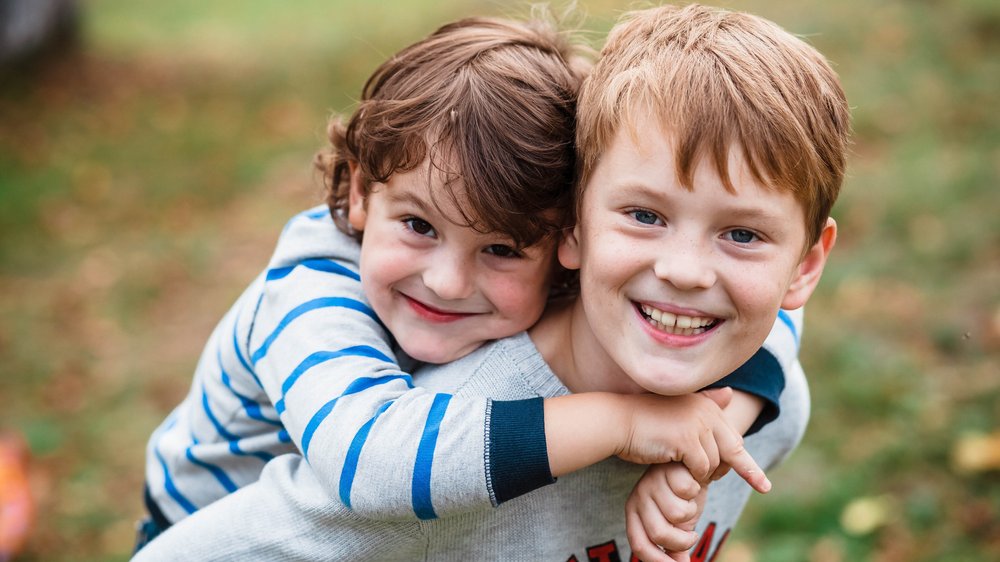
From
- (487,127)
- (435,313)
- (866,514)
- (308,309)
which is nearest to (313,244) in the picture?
(308,309)

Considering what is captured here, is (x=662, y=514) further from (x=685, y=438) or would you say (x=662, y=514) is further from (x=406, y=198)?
(x=406, y=198)

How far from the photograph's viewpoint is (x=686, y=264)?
1.67m

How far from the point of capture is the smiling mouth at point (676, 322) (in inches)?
68.2

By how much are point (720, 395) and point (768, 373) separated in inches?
9.8

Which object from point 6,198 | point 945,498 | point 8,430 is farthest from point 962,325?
point 6,198

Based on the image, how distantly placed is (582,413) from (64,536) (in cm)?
389

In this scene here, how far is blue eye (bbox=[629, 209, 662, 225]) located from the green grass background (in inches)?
28.8

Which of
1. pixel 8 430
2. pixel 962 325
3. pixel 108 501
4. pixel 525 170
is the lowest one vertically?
pixel 962 325

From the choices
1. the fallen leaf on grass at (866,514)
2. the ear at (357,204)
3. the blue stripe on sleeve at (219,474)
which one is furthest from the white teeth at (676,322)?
the fallen leaf on grass at (866,514)

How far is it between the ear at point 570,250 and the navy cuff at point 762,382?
0.38m

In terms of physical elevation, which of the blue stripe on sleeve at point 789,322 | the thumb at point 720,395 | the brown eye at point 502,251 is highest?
the brown eye at point 502,251

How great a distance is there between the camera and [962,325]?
206 inches

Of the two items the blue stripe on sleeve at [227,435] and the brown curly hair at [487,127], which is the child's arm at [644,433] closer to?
the brown curly hair at [487,127]

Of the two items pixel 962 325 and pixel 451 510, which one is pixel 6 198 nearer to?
pixel 962 325
